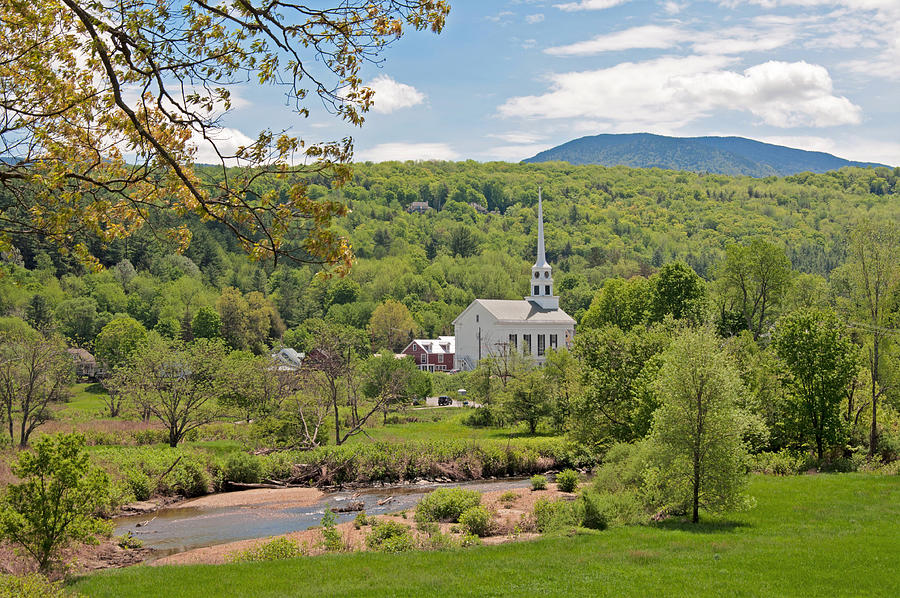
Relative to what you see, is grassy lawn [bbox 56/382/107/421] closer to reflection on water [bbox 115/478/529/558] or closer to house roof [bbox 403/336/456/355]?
reflection on water [bbox 115/478/529/558]

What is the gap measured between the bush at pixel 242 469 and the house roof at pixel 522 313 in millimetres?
55844

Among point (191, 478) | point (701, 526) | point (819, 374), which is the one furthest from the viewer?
point (819, 374)

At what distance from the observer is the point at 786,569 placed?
51.4ft

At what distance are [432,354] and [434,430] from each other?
5222cm

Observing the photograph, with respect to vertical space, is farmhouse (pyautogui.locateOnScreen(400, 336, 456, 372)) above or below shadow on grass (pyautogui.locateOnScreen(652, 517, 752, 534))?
below

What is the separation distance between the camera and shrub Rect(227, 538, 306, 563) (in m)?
18.4

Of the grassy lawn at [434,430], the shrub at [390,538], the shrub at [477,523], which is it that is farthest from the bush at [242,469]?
the shrub at [477,523]

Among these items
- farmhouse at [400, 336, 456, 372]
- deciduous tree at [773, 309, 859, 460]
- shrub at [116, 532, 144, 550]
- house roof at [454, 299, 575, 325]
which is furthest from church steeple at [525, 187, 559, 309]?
shrub at [116, 532, 144, 550]

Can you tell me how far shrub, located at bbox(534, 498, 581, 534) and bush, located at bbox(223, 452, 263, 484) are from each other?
1538 cm

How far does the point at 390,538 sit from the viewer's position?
20.3 metres

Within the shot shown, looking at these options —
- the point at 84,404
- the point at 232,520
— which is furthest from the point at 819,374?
the point at 84,404

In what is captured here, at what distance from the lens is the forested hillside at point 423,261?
103125mm

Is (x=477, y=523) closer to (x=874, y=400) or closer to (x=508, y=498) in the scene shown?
(x=508, y=498)

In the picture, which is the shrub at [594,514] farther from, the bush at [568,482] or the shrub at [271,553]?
the bush at [568,482]
